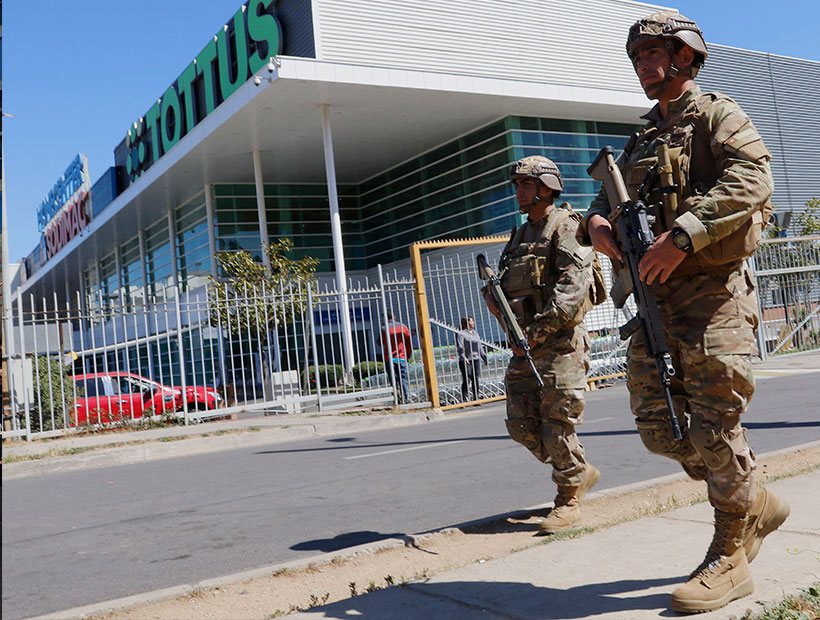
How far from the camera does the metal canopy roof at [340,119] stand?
20.3m

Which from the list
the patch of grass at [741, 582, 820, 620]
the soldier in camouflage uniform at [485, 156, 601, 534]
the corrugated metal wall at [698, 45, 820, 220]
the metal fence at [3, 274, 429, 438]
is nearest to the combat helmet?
the soldier in camouflage uniform at [485, 156, 601, 534]

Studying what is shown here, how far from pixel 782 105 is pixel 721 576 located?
33164 mm

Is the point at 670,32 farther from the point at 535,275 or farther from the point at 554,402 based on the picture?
the point at 554,402

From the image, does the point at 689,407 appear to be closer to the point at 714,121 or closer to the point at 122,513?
the point at 714,121

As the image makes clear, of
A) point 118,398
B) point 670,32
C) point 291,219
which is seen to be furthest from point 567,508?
point 291,219

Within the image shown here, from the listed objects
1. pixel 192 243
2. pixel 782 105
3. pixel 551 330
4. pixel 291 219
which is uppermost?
pixel 782 105

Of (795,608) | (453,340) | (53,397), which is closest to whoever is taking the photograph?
(795,608)

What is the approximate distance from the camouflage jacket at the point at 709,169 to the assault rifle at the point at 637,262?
98 millimetres

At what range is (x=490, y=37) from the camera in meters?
23.5

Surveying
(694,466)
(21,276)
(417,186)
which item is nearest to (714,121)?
(694,466)

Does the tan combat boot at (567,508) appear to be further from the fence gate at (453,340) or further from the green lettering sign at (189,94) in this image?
the green lettering sign at (189,94)

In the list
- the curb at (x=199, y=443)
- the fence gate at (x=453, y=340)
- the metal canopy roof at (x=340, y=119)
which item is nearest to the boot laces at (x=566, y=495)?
the curb at (x=199, y=443)

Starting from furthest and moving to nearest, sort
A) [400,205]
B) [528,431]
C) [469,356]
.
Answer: [400,205], [469,356], [528,431]

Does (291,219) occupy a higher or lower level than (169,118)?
lower
